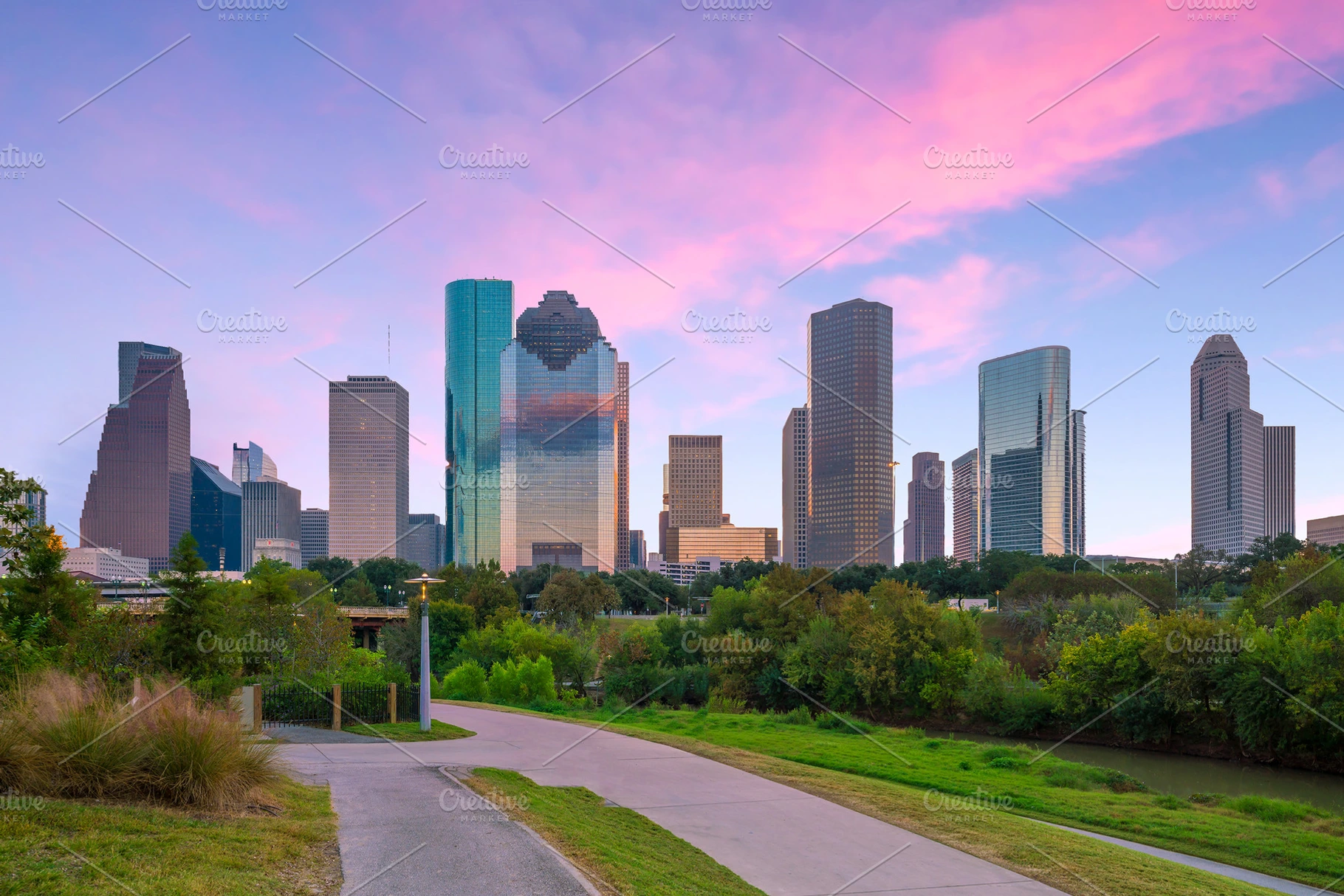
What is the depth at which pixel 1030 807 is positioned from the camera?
645 inches

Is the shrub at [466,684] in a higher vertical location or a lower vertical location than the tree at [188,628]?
lower

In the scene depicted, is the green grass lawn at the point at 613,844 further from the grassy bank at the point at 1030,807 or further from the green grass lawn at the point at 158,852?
the grassy bank at the point at 1030,807

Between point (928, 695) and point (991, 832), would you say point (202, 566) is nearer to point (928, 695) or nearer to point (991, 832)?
point (991, 832)

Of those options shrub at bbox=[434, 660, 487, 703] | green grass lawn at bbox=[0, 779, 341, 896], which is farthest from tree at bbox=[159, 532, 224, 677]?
shrub at bbox=[434, 660, 487, 703]

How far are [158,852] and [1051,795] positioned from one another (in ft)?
54.5

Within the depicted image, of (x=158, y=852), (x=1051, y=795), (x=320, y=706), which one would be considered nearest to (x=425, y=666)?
(x=320, y=706)

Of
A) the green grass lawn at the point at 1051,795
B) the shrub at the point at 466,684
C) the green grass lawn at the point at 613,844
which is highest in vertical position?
the green grass lawn at the point at 613,844

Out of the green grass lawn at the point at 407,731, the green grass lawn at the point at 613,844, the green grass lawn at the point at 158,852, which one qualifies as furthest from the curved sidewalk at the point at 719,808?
the green grass lawn at the point at 158,852

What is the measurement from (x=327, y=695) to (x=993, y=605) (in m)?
78.5

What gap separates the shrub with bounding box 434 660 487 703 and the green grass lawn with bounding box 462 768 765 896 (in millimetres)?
23043

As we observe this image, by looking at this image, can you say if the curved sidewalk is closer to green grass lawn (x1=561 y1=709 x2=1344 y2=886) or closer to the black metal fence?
green grass lawn (x1=561 y1=709 x2=1344 y2=886)

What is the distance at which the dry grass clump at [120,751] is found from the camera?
8.34m

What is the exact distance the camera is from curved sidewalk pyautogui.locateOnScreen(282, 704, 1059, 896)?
9.85 m

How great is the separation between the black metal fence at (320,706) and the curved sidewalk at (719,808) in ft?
10.1
